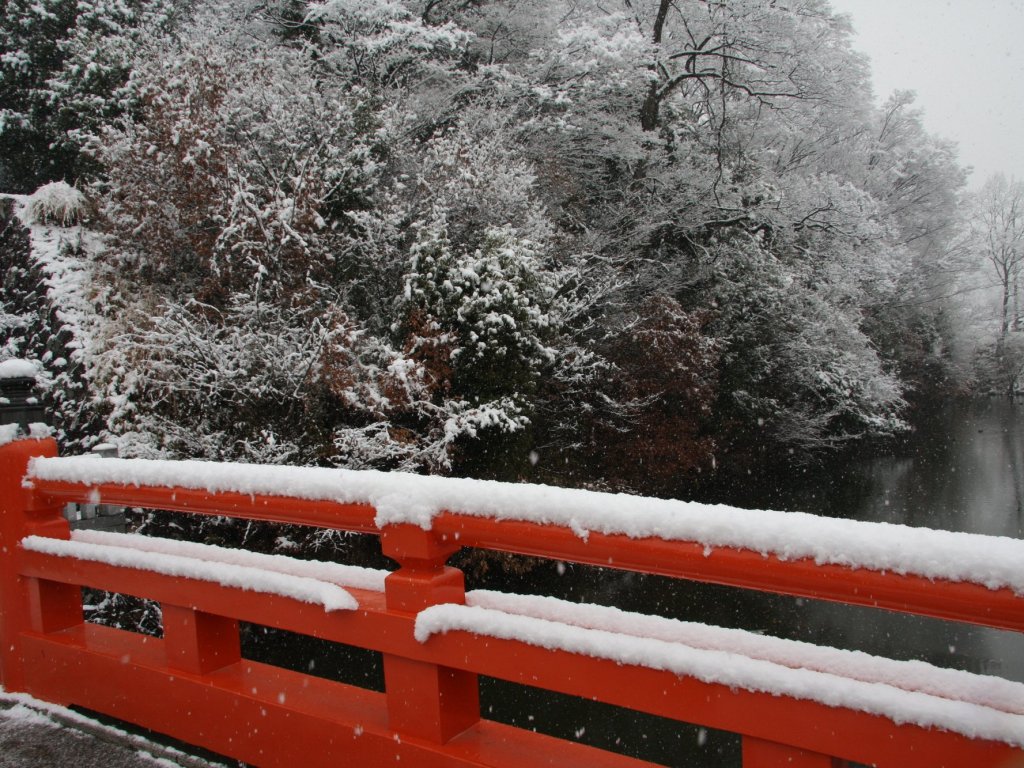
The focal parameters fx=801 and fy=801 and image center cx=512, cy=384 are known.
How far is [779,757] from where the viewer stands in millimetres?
1500

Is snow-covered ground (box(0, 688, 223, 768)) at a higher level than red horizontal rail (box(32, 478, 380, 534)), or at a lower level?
lower

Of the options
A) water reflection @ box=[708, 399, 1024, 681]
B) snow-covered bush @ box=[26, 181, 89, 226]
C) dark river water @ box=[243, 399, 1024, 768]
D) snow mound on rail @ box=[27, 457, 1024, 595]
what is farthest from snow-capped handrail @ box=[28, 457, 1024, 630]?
snow-covered bush @ box=[26, 181, 89, 226]

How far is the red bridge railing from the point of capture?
134cm

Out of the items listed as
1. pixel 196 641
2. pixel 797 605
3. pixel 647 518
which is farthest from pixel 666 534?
pixel 797 605

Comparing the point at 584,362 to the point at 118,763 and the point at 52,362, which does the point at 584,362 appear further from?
the point at 118,763

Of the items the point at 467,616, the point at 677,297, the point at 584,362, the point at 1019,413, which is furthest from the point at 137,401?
the point at 1019,413

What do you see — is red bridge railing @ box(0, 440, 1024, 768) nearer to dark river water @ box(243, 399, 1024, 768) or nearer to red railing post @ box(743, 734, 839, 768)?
red railing post @ box(743, 734, 839, 768)

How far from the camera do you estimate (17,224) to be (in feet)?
38.5

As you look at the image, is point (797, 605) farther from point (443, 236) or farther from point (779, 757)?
point (779, 757)

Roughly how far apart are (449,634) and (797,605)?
835 centimetres

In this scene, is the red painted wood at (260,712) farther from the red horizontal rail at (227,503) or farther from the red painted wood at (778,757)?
the red horizontal rail at (227,503)

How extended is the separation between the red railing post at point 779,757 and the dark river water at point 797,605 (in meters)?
4.86

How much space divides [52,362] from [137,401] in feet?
5.85

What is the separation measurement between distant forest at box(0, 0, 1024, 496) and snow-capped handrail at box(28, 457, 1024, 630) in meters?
6.22
